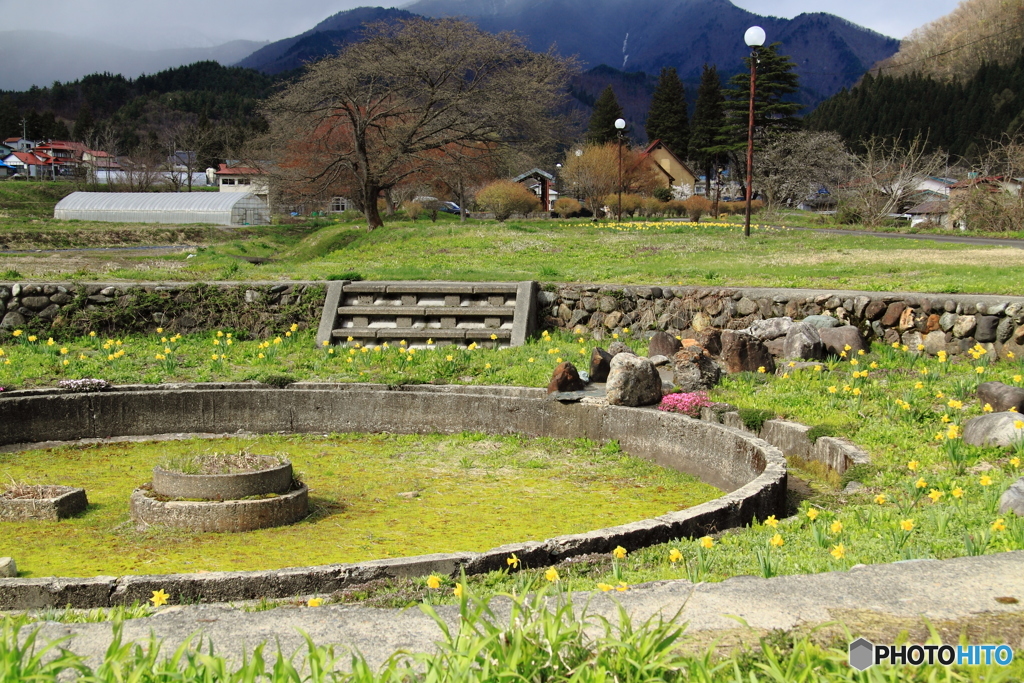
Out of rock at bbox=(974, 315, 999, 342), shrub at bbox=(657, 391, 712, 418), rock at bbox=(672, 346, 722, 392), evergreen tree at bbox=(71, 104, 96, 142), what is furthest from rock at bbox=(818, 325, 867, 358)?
evergreen tree at bbox=(71, 104, 96, 142)

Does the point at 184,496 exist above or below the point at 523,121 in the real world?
below

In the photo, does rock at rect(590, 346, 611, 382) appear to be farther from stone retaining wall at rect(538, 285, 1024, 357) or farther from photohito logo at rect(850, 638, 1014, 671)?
photohito logo at rect(850, 638, 1014, 671)

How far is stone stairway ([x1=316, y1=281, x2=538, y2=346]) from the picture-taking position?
11.0m

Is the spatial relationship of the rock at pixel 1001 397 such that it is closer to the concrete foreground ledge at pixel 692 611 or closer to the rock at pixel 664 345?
the rock at pixel 664 345

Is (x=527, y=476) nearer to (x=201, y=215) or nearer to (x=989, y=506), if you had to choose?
(x=989, y=506)

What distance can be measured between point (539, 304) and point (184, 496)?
20.9 feet

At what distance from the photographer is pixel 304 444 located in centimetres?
843

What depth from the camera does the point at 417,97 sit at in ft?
103

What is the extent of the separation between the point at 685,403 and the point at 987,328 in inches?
146

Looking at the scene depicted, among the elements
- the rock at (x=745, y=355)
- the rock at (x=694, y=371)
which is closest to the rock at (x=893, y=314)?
the rock at (x=745, y=355)

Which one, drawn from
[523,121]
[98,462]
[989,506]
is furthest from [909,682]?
[523,121]

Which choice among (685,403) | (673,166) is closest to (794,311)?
(685,403)

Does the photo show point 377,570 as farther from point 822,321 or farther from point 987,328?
point 987,328

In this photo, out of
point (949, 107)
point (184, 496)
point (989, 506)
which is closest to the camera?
point (989, 506)
